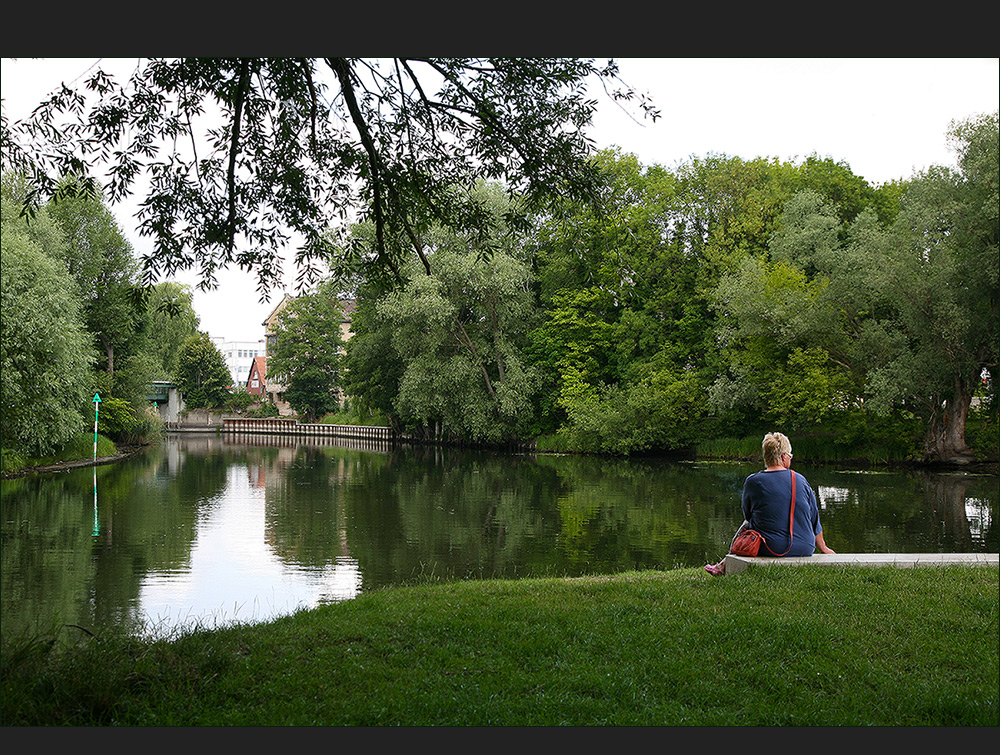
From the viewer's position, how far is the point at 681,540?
1427cm

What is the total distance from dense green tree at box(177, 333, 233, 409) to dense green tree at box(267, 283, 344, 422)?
4.81 meters

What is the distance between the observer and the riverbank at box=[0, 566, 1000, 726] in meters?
4.54

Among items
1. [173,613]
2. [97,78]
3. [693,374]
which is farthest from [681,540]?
[693,374]

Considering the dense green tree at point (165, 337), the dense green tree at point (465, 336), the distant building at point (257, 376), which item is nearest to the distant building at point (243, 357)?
the distant building at point (257, 376)

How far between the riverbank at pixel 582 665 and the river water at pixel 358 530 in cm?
186

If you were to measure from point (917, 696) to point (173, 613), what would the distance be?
24.5ft

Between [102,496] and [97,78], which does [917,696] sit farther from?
[102,496]

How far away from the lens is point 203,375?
6975 centimetres

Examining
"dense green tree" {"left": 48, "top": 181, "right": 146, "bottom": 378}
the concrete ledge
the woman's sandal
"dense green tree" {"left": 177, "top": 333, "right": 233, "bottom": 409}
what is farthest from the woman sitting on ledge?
"dense green tree" {"left": 177, "top": 333, "right": 233, "bottom": 409}

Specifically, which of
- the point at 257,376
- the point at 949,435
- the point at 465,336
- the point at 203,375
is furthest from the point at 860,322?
the point at 257,376

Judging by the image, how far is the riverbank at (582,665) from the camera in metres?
4.54

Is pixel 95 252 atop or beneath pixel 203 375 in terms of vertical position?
atop

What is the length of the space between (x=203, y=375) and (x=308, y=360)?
8.82 metres

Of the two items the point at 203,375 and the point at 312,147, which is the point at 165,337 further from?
the point at 312,147
